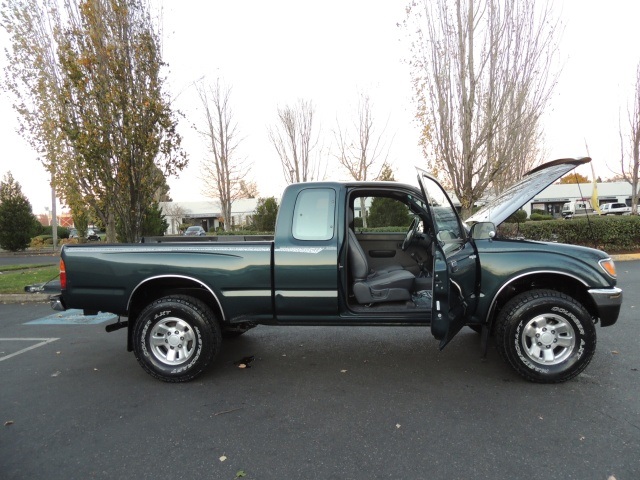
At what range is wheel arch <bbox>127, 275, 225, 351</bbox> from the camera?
3.95 meters

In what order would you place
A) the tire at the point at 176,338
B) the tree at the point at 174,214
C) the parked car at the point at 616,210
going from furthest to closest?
the tree at the point at 174,214
the parked car at the point at 616,210
the tire at the point at 176,338

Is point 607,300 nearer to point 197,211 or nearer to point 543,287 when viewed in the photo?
point 543,287

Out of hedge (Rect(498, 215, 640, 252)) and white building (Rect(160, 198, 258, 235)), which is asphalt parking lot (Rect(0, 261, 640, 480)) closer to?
hedge (Rect(498, 215, 640, 252))

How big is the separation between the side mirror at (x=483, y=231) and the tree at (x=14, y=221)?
2759cm

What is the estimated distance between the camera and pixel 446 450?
2.69m

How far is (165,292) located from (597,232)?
1456 cm

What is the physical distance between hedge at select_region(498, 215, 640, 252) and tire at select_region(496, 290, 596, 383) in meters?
10.3

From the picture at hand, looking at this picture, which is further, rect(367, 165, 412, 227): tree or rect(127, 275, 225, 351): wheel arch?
rect(367, 165, 412, 227): tree

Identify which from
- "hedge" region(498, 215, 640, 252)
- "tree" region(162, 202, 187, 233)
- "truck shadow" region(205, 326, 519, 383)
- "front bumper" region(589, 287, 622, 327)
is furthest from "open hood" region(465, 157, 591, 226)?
"tree" region(162, 202, 187, 233)

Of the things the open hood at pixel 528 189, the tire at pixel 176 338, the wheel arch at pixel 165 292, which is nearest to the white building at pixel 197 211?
the wheel arch at pixel 165 292

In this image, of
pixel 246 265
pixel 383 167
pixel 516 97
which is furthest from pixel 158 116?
pixel 383 167

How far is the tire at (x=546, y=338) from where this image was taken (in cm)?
362

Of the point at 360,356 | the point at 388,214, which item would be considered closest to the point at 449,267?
the point at 360,356

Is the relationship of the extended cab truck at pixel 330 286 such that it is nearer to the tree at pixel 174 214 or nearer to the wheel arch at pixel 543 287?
the wheel arch at pixel 543 287
